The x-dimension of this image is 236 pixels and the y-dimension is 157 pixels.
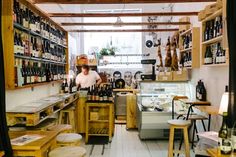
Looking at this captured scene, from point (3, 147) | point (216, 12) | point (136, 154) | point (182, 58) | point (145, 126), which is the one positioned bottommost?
point (136, 154)

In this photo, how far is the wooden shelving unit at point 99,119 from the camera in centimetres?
603

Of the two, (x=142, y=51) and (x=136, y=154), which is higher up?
(x=142, y=51)

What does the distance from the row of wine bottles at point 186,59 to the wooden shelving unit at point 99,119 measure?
1.89 m

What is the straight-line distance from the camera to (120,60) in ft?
35.9

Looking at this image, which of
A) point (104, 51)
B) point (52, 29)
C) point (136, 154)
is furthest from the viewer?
point (104, 51)

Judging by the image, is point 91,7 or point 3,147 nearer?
point 3,147

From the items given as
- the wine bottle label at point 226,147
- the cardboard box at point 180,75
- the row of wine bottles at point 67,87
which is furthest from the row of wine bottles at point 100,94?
the wine bottle label at point 226,147

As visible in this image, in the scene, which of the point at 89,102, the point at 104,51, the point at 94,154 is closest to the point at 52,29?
the point at 89,102

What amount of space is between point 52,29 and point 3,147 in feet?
12.0

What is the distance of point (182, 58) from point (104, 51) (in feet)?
14.6

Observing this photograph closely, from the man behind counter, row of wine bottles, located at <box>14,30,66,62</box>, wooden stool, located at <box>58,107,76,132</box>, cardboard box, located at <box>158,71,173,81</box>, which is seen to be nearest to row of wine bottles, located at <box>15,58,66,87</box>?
row of wine bottles, located at <box>14,30,66,62</box>

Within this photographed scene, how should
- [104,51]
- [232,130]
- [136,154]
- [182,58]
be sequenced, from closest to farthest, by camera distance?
[232,130], [136,154], [182,58], [104,51]

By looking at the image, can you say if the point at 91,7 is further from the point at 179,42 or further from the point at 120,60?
the point at 179,42

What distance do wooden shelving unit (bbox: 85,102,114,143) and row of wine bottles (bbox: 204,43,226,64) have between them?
2339mm
